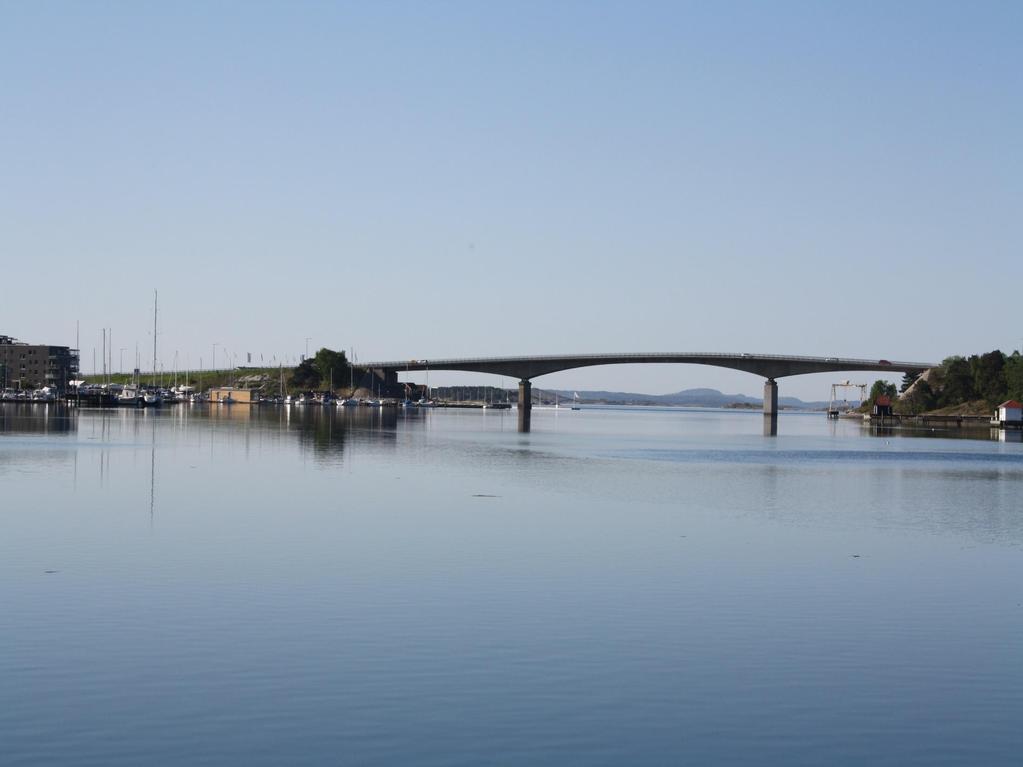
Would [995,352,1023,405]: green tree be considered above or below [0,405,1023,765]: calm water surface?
above

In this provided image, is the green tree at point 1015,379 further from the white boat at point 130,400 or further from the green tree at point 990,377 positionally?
the white boat at point 130,400

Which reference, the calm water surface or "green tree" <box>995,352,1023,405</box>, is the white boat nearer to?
"green tree" <box>995,352,1023,405</box>

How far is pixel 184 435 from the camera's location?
89.4 meters

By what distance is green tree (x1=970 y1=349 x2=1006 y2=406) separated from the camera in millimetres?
190625

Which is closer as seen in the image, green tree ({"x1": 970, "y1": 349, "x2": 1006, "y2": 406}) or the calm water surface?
the calm water surface

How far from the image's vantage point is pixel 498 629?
65.1 feet

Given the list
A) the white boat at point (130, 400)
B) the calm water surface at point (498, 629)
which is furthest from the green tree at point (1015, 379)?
the calm water surface at point (498, 629)

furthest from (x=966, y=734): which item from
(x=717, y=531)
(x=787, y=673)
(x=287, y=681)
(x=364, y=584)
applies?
(x=717, y=531)

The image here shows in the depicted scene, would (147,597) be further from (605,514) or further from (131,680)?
(605,514)

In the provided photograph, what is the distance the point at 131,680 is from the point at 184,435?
7596 centimetres

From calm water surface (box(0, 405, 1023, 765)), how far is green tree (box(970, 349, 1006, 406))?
15970 cm

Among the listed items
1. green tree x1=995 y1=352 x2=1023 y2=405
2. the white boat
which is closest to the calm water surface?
green tree x1=995 y1=352 x2=1023 y2=405

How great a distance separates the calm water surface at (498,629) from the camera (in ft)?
45.9

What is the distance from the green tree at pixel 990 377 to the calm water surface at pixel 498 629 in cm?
15970
